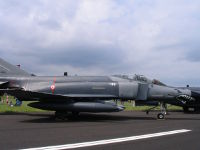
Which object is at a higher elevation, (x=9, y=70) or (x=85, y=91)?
(x=9, y=70)

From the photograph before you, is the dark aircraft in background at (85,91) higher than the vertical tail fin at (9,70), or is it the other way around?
the vertical tail fin at (9,70)

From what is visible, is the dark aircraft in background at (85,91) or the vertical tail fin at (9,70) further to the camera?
the vertical tail fin at (9,70)

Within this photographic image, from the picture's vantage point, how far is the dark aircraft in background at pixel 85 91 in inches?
451

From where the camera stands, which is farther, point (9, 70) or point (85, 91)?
point (9, 70)

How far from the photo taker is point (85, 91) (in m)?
12.2

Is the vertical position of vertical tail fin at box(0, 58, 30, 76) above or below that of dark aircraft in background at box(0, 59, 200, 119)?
above

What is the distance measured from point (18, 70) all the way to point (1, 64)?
1176mm

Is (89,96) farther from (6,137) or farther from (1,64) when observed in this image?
(1,64)

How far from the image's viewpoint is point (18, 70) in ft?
48.5

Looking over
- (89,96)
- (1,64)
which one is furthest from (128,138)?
(1,64)

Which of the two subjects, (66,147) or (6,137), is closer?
(66,147)


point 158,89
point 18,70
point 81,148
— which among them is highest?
point 18,70

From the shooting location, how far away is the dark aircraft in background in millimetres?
11461

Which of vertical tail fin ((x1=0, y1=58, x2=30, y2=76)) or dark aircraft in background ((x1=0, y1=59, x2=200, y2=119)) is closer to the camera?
dark aircraft in background ((x1=0, y1=59, x2=200, y2=119))
